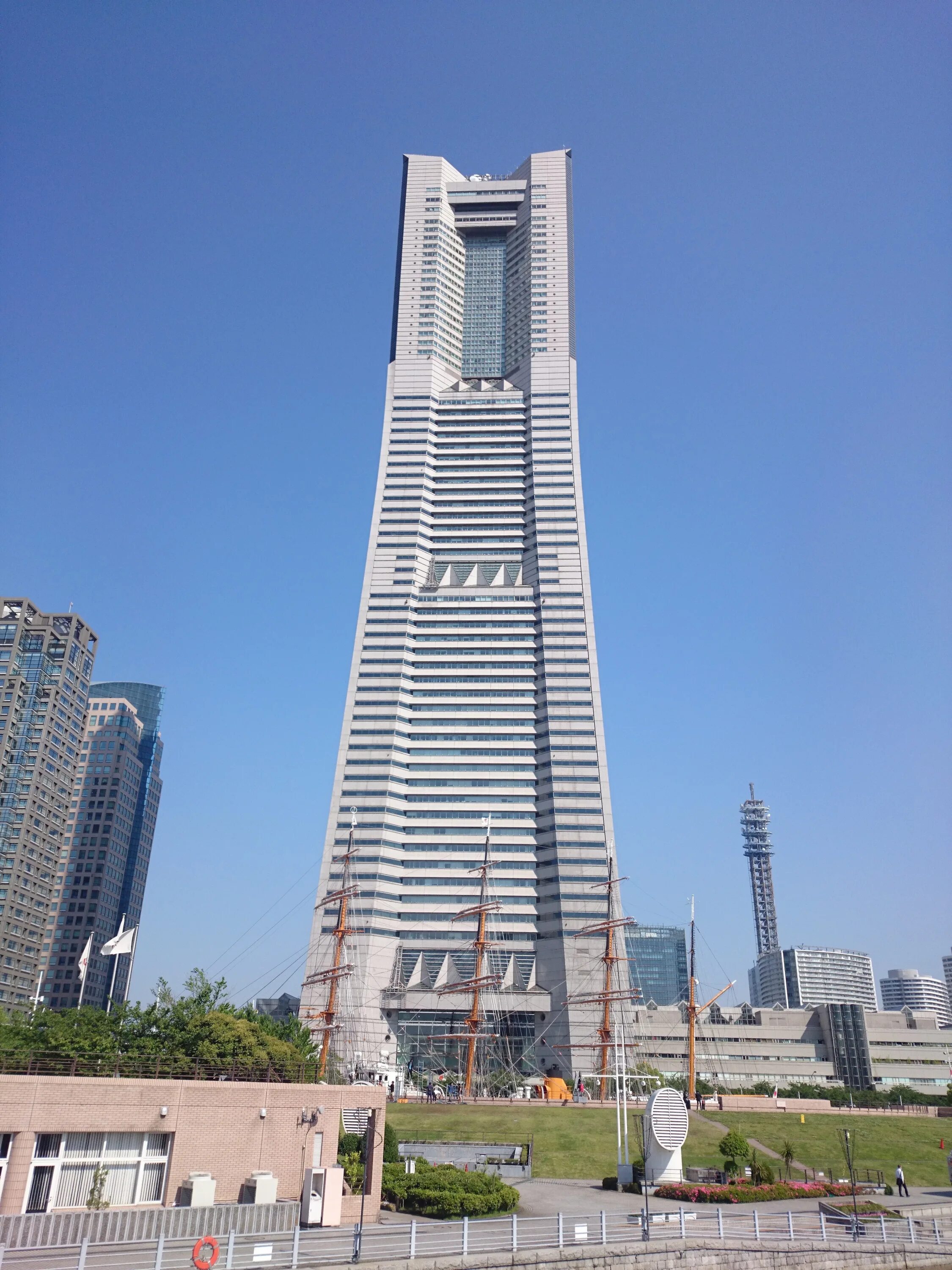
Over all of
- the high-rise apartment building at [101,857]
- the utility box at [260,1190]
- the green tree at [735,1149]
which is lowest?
the utility box at [260,1190]

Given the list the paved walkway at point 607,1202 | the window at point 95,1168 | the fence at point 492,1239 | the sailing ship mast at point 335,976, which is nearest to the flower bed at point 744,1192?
the paved walkway at point 607,1202

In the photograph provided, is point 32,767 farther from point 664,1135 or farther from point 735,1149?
point 664,1135

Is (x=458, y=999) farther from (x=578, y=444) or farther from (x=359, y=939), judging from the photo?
(x=578, y=444)

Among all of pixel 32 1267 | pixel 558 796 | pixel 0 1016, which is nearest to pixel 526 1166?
pixel 32 1267

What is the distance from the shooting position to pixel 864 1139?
56.5m

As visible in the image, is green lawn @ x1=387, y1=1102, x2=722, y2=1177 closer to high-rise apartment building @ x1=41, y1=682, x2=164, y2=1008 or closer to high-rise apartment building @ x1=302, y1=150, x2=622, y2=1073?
high-rise apartment building @ x1=302, y1=150, x2=622, y2=1073

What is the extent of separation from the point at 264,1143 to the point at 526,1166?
762 inches

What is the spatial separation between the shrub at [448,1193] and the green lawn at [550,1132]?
11295 mm

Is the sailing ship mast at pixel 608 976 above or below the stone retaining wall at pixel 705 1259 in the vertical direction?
above

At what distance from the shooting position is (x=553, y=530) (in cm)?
15438

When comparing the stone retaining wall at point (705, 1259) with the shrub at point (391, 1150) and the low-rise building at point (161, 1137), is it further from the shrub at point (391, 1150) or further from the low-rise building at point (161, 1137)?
the shrub at point (391, 1150)

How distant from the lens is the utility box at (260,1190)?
2859cm

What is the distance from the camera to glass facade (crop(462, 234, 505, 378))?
181375 millimetres

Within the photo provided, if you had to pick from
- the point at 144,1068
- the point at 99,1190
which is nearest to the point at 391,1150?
the point at 144,1068
